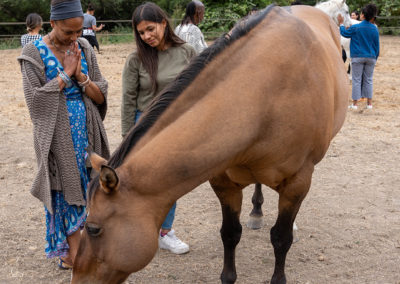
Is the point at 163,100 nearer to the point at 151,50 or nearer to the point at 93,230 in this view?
the point at 93,230

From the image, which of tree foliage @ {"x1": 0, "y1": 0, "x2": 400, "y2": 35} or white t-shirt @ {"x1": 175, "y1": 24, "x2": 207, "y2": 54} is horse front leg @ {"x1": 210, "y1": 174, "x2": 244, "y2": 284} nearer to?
white t-shirt @ {"x1": 175, "y1": 24, "x2": 207, "y2": 54}

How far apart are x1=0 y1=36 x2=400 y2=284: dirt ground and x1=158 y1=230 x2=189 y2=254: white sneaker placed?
0.05 metres

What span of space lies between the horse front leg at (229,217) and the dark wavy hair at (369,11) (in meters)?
5.68

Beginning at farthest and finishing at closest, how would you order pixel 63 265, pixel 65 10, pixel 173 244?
pixel 173 244, pixel 63 265, pixel 65 10

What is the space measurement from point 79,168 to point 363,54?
625cm

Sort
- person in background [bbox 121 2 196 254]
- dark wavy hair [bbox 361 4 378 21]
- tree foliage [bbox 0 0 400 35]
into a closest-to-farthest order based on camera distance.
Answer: person in background [bbox 121 2 196 254] → dark wavy hair [bbox 361 4 378 21] → tree foliage [bbox 0 0 400 35]

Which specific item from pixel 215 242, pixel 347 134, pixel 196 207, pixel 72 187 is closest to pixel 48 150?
pixel 72 187

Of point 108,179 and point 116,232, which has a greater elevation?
point 108,179

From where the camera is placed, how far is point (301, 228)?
3.81 metres

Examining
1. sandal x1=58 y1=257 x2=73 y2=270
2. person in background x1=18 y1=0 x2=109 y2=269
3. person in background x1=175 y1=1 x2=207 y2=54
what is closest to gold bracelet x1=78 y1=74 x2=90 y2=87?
person in background x1=18 y1=0 x2=109 y2=269

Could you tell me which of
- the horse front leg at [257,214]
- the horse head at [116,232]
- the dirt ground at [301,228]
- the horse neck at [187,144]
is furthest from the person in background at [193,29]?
the horse head at [116,232]

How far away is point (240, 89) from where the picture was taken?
7.18 ft

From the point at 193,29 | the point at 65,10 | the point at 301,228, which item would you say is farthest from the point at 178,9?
the point at 65,10

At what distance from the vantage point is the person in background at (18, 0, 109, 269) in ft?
8.41
